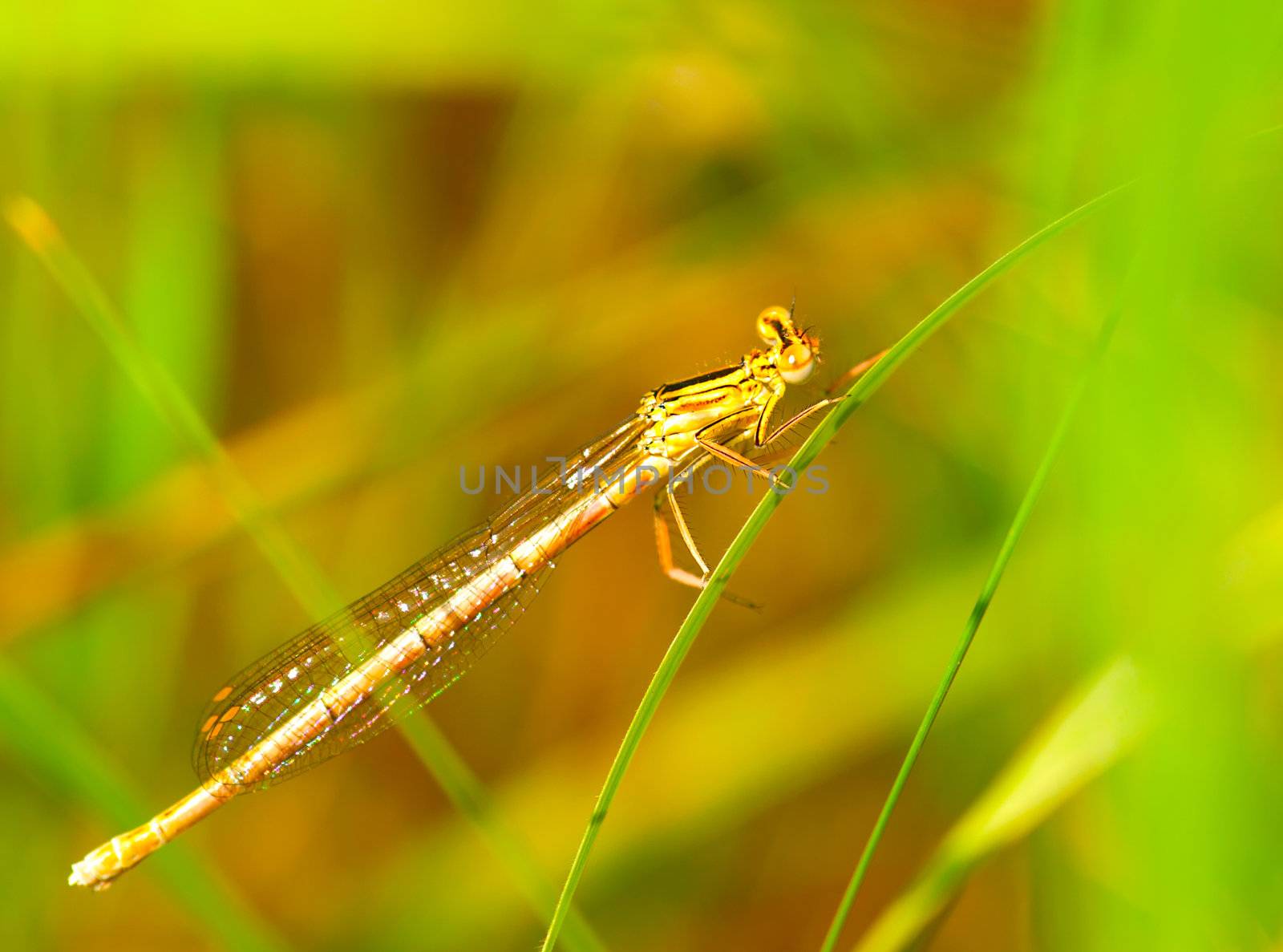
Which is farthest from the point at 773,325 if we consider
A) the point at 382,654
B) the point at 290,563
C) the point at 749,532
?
the point at 382,654

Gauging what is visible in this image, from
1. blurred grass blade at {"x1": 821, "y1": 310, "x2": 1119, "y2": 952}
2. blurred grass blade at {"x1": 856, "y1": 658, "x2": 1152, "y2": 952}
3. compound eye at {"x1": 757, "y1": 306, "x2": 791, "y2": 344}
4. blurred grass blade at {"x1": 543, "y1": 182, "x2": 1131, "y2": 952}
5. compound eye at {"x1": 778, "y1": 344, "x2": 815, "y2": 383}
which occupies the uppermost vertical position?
compound eye at {"x1": 757, "y1": 306, "x2": 791, "y2": 344}

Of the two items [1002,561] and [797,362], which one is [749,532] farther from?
[797,362]

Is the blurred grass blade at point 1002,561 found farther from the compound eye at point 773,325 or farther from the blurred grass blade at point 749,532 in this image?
the compound eye at point 773,325

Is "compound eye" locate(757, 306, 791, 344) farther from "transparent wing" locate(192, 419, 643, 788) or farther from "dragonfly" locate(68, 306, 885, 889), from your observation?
"transparent wing" locate(192, 419, 643, 788)

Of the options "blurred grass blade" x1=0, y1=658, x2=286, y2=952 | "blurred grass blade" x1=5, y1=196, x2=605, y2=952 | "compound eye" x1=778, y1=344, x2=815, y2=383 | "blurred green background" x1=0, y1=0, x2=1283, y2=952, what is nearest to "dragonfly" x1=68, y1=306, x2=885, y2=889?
"compound eye" x1=778, y1=344, x2=815, y2=383

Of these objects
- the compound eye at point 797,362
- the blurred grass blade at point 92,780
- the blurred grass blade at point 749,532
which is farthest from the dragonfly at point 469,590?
the blurred grass blade at point 749,532

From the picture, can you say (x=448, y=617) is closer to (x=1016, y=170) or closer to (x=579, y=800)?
(x=579, y=800)
